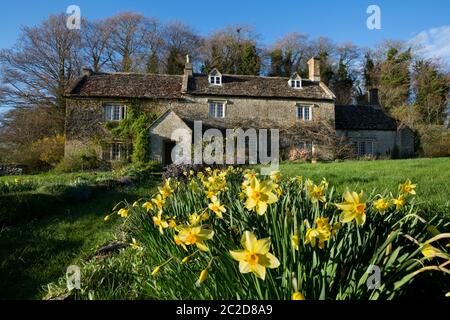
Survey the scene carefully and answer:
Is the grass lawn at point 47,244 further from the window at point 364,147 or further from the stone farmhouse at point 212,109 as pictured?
the window at point 364,147

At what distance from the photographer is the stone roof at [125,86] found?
23.2 meters

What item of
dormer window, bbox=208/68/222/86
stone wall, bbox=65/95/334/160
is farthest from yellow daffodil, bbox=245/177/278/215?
dormer window, bbox=208/68/222/86

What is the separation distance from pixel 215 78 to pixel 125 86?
6888 mm

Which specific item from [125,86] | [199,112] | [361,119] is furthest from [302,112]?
[125,86]

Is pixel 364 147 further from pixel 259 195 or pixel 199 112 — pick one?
pixel 259 195

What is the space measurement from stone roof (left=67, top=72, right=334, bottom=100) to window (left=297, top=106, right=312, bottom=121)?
0.89 m

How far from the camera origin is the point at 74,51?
2966cm

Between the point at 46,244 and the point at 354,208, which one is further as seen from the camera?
the point at 46,244

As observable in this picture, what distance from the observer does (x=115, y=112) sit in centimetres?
2369

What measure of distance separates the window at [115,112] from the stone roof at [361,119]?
17.3 m

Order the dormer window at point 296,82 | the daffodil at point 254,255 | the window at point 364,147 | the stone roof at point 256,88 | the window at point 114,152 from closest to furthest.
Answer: the daffodil at point 254,255 → the window at point 114,152 → the stone roof at point 256,88 → the dormer window at point 296,82 → the window at point 364,147

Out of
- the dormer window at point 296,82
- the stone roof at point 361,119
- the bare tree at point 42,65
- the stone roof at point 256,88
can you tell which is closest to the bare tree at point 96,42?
the bare tree at point 42,65
